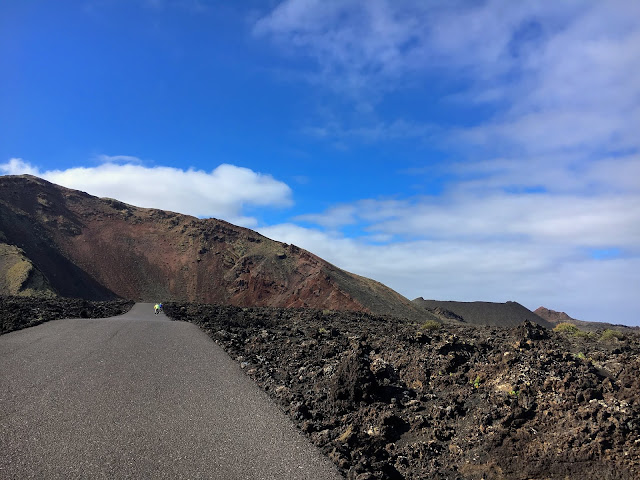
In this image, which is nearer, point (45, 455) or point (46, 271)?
point (45, 455)

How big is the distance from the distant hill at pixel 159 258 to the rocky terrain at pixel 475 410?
47.9 m

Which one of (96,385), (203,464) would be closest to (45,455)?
(203,464)

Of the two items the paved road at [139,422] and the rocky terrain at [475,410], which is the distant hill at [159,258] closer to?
the rocky terrain at [475,410]

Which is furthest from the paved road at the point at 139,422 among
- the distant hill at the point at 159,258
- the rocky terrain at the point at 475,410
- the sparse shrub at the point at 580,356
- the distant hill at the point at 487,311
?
the distant hill at the point at 487,311

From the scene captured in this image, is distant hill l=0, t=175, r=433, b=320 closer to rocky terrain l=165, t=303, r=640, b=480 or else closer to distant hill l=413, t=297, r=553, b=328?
distant hill l=413, t=297, r=553, b=328

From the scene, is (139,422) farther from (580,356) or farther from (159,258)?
(159,258)

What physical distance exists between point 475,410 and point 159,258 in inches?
3072

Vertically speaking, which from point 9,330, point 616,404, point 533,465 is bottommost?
point 9,330

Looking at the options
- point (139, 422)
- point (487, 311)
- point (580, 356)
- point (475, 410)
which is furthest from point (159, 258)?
point (475, 410)

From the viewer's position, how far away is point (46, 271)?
2319 inches

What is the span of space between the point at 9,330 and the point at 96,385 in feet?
30.2

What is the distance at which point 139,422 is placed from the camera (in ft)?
19.5

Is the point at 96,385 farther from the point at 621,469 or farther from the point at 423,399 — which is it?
the point at 621,469

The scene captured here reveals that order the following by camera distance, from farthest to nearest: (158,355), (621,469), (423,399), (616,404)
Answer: (158,355) → (423,399) → (616,404) → (621,469)
